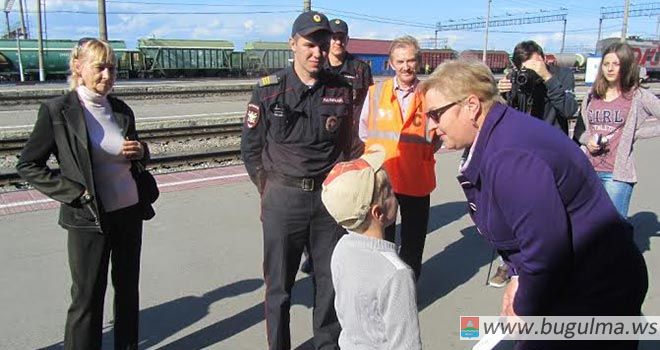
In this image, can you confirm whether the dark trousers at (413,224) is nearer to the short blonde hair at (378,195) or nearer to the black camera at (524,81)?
the black camera at (524,81)

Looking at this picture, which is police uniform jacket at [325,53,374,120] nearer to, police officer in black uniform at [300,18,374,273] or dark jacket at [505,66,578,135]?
police officer in black uniform at [300,18,374,273]

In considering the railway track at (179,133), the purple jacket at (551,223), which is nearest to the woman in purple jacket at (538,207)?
the purple jacket at (551,223)

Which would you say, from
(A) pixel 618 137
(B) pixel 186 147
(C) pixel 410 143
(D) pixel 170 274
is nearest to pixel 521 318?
(C) pixel 410 143

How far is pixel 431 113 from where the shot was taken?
199 centimetres

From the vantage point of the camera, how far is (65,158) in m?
2.85

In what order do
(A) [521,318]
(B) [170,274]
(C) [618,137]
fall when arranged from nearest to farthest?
1. (A) [521,318]
2. (C) [618,137]
3. (B) [170,274]

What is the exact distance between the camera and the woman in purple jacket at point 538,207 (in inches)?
67.4

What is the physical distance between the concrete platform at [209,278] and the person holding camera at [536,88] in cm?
148

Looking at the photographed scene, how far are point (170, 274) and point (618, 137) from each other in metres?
3.69

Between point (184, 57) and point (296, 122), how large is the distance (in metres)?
43.5

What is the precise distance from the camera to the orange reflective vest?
154 inches

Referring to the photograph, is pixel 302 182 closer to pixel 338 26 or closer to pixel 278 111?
pixel 278 111

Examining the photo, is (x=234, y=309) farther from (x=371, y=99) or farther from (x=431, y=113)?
(x=431, y=113)

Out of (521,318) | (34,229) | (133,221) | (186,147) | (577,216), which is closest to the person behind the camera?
(577,216)
